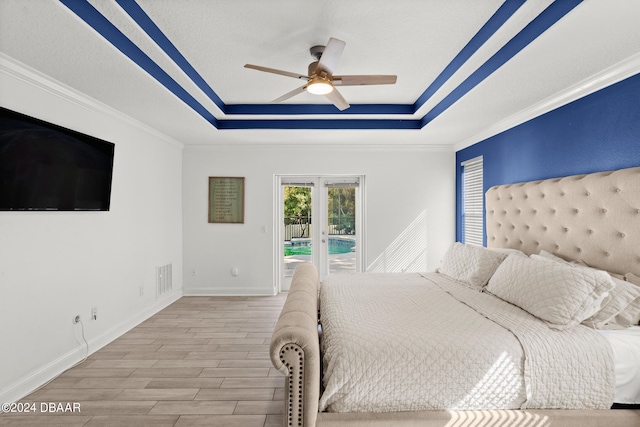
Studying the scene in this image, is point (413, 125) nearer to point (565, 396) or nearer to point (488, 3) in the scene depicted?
point (488, 3)

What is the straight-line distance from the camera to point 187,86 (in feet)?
9.77

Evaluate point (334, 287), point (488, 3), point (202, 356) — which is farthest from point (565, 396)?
point (202, 356)

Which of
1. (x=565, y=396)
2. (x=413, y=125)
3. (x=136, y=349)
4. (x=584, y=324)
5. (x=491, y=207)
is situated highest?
(x=413, y=125)

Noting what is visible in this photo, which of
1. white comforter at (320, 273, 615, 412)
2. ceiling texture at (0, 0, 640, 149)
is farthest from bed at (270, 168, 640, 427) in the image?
ceiling texture at (0, 0, 640, 149)

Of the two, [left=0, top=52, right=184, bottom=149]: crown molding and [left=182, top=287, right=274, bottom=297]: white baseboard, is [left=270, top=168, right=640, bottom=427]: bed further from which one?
[left=182, top=287, right=274, bottom=297]: white baseboard

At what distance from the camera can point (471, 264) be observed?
2.95m

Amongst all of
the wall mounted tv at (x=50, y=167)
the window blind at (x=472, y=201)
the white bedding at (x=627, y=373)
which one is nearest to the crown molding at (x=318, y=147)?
the window blind at (x=472, y=201)

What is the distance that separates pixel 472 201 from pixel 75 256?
14.8 ft

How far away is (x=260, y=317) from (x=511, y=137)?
11.3ft

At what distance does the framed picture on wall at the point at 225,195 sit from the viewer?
4.99 meters

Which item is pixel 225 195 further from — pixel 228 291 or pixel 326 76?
pixel 326 76

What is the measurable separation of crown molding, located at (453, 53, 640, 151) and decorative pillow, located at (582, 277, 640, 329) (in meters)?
1.41

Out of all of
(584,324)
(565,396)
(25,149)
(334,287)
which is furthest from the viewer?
(334,287)

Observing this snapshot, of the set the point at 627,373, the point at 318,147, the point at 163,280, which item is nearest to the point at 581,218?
the point at 627,373
